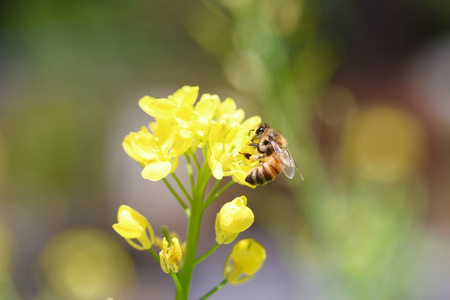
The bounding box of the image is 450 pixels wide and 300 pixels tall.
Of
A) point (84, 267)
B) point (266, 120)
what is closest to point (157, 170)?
point (266, 120)

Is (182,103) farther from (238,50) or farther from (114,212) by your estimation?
(114,212)

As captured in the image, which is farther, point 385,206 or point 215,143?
point 385,206

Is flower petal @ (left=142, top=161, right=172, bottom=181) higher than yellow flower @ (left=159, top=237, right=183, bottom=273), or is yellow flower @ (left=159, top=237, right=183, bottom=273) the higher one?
flower petal @ (left=142, top=161, right=172, bottom=181)

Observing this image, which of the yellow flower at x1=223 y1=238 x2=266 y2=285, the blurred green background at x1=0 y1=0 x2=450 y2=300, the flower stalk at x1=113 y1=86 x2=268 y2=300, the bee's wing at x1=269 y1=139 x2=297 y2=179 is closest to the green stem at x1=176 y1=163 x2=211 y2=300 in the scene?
the flower stalk at x1=113 y1=86 x2=268 y2=300

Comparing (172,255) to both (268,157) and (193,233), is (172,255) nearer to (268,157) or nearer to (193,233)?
(193,233)

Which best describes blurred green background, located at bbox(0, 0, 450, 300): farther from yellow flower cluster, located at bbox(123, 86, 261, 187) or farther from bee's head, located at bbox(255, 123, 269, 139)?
yellow flower cluster, located at bbox(123, 86, 261, 187)

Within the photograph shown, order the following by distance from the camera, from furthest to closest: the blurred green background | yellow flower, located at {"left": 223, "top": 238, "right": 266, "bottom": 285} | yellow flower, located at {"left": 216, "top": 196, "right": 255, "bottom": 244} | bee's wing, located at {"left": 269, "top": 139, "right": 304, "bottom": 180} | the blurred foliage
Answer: the blurred foliage
the blurred green background
bee's wing, located at {"left": 269, "top": 139, "right": 304, "bottom": 180}
yellow flower, located at {"left": 223, "top": 238, "right": 266, "bottom": 285}
yellow flower, located at {"left": 216, "top": 196, "right": 255, "bottom": 244}

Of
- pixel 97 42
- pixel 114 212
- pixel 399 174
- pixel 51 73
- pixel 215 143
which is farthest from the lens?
pixel 97 42

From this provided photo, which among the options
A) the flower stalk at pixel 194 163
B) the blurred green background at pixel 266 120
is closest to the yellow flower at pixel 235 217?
the flower stalk at pixel 194 163

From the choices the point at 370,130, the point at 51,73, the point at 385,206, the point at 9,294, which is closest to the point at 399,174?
the point at 385,206
